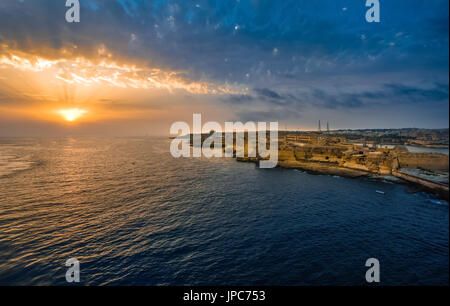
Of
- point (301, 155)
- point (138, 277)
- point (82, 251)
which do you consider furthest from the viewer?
point (301, 155)

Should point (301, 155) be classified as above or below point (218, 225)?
above

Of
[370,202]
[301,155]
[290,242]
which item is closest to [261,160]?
[301,155]

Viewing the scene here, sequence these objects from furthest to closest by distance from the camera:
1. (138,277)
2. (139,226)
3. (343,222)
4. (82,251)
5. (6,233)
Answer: (343,222)
(139,226)
(6,233)
(82,251)
(138,277)

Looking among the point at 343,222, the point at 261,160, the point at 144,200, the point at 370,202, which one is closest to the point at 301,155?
the point at 261,160

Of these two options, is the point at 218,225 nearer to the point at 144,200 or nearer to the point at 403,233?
the point at 144,200

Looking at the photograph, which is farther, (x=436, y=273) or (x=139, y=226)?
(x=139, y=226)

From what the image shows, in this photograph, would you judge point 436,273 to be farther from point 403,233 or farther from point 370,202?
point 370,202
